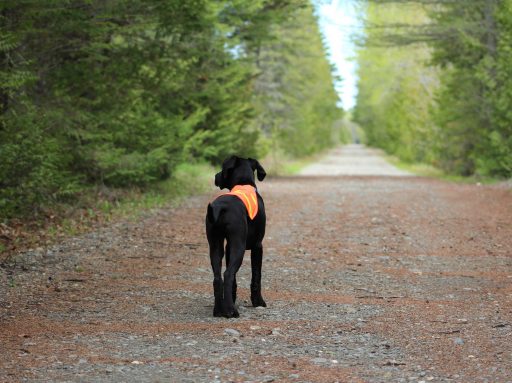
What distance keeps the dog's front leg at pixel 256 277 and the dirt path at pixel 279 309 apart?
0.48 ft

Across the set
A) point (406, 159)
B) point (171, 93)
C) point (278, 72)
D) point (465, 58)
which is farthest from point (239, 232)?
point (406, 159)

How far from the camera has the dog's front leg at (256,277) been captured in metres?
7.20

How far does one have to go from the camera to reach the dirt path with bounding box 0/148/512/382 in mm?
5277

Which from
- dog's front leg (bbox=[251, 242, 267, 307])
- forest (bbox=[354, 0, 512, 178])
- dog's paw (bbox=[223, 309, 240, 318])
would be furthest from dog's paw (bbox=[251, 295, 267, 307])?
forest (bbox=[354, 0, 512, 178])

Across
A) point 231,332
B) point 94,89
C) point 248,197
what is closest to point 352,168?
point 94,89

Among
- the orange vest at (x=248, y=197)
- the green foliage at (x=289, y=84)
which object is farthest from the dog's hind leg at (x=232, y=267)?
the green foliage at (x=289, y=84)

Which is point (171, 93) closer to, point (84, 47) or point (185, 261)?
point (84, 47)

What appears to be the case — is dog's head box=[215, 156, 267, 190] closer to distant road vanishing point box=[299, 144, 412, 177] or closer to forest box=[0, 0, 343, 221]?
forest box=[0, 0, 343, 221]

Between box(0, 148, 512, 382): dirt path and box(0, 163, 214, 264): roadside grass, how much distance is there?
54 cm

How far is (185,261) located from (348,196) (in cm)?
1066

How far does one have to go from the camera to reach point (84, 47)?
12.6 m

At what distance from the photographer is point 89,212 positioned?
14.3 m

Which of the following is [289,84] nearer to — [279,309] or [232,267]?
[279,309]

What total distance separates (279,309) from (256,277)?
1.24ft
